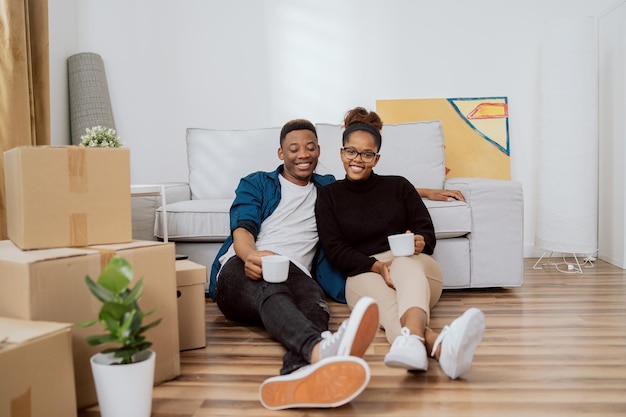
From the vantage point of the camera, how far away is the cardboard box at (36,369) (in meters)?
1.03

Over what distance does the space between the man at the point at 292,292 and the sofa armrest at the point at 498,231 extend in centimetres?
75

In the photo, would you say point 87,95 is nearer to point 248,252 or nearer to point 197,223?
point 197,223

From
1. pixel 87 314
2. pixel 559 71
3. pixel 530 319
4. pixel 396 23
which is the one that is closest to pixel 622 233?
pixel 559 71

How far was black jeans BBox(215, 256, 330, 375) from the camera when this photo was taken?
1.41 m

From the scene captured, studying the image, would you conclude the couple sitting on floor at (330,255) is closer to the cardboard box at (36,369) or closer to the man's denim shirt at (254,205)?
the man's denim shirt at (254,205)

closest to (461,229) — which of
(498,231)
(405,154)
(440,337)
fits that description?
(498,231)

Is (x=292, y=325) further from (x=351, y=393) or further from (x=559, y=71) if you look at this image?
(x=559, y=71)

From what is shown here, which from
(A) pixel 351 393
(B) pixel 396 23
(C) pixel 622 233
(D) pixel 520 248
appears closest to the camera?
(A) pixel 351 393

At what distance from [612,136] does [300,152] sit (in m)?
2.15

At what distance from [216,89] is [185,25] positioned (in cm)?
46

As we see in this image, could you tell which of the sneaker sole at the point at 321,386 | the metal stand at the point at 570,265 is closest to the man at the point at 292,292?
the sneaker sole at the point at 321,386

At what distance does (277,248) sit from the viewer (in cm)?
204

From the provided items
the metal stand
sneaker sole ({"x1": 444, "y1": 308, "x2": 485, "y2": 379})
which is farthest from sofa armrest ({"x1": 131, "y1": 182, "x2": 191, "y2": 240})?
the metal stand

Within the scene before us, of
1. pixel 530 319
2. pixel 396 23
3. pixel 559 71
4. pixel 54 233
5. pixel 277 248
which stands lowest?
pixel 530 319
